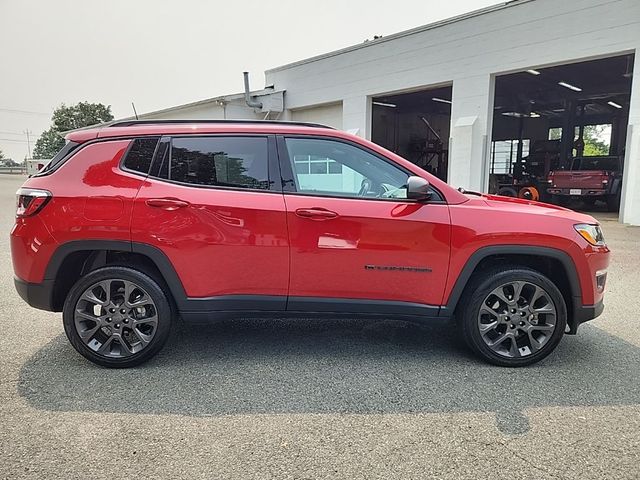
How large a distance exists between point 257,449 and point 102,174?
2328 mm

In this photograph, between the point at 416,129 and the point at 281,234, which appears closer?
the point at 281,234

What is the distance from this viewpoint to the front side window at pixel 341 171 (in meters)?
3.62

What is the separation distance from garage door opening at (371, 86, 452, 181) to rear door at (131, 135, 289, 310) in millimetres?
20750

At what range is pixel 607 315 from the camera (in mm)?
4965

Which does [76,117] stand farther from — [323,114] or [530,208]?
[530,208]

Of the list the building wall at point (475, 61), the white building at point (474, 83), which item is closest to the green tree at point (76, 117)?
the white building at point (474, 83)

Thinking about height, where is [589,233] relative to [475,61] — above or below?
below

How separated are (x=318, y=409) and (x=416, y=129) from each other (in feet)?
86.1

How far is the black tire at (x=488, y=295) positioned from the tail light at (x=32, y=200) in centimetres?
329

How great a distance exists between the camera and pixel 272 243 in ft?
11.5

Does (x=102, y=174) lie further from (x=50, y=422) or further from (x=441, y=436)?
(x=441, y=436)

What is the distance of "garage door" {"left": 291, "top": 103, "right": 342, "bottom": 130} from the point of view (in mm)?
19672

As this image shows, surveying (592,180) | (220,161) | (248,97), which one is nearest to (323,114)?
(248,97)

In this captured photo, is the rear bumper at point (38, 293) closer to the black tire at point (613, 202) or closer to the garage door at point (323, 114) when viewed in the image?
the garage door at point (323, 114)
